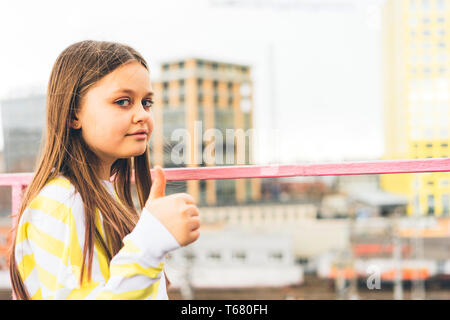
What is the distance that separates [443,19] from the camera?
181 ft

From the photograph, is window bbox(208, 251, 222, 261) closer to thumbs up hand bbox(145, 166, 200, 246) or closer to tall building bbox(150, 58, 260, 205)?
tall building bbox(150, 58, 260, 205)

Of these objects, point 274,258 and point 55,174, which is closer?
point 55,174

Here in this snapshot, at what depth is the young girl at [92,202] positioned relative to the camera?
0.78 meters

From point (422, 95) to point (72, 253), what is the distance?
5767cm

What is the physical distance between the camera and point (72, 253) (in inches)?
32.2

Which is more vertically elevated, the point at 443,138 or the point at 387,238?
the point at 443,138

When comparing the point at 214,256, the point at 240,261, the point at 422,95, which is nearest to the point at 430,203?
the point at 422,95

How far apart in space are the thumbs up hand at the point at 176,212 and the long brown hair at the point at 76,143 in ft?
0.49

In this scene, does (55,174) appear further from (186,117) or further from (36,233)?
(186,117)

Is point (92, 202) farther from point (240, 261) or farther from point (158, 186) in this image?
point (240, 261)

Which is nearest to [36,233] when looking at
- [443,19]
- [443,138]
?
[443,138]

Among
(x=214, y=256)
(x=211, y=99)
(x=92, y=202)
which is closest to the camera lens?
(x=92, y=202)

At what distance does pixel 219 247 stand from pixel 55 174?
42887mm

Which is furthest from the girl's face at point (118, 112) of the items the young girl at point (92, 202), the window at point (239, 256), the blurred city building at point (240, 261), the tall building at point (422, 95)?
the tall building at point (422, 95)
